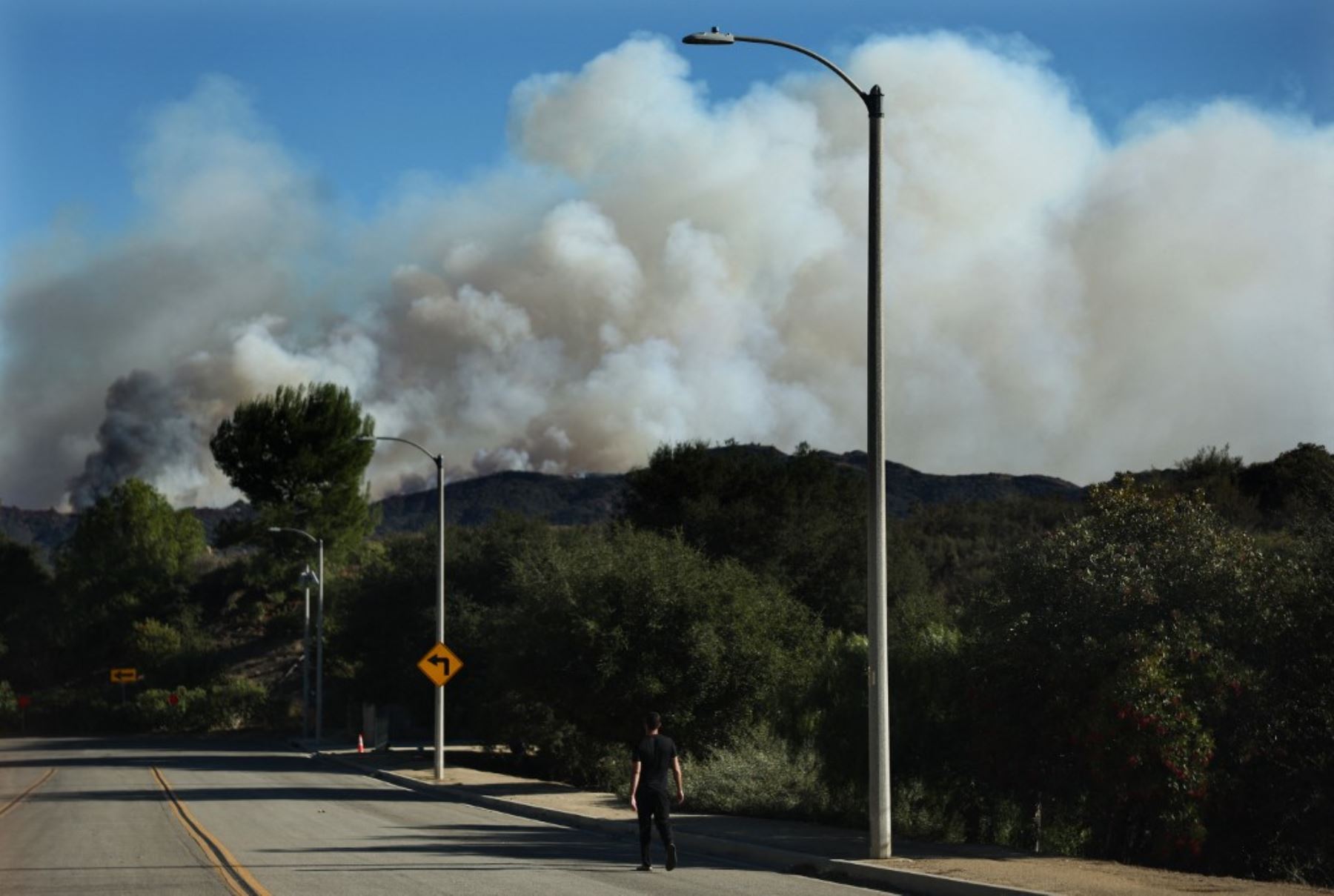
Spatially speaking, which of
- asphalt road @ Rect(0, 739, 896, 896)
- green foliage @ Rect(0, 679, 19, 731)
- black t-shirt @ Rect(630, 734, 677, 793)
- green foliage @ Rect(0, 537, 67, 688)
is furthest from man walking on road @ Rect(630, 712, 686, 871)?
green foliage @ Rect(0, 537, 67, 688)

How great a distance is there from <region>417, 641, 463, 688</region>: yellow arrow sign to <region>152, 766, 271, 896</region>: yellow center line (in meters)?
8.19

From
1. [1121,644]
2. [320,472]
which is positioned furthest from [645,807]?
[320,472]

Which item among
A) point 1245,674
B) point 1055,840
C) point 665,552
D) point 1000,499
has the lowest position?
point 1055,840

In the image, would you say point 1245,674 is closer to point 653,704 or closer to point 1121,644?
point 1121,644

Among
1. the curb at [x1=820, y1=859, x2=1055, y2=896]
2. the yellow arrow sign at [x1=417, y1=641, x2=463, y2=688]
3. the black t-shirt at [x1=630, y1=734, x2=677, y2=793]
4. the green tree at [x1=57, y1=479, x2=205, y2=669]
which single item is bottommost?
the curb at [x1=820, y1=859, x2=1055, y2=896]

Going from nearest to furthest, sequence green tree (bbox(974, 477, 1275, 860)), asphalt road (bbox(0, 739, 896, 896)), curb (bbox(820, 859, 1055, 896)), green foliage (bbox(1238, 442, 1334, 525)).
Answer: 1. curb (bbox(820, 859, 1055, 896))
2. asphalt road (bbox(0, 739, 896, 896))
3. green tree (bbox(974, 477, 1275, 860))
4. green foliage (bbox(1238, 442, 1334, 525))

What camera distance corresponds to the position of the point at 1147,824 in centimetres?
1967

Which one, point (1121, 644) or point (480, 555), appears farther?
point (480, 555)

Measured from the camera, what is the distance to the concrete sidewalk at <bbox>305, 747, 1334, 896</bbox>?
15.2m

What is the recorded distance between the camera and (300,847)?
21.3 metres

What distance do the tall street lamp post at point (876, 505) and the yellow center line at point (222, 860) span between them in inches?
275

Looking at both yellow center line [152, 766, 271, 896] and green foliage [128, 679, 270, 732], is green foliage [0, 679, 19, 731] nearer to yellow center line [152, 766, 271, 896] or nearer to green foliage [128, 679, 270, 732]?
green foliage [128, 679, 270, 732]

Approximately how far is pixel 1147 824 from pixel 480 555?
127 ft

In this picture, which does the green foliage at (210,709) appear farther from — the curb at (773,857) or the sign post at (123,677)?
the curb at (773,857)
